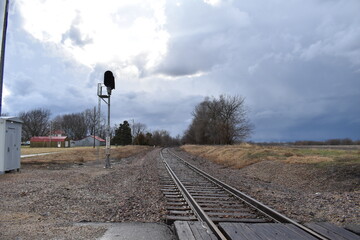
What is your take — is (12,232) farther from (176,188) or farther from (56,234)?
(176,188)

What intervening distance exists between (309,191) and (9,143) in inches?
541

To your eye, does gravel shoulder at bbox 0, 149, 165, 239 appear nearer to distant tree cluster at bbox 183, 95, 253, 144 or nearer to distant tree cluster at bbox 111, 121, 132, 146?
distant tree cluster at bbox 183, 95, 253, 144

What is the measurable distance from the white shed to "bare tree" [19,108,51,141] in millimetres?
119987

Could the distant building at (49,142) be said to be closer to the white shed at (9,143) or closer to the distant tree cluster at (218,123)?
the distant tree cluster at (218,123)

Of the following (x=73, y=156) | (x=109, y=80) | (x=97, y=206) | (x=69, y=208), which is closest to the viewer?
(x=69, y=208)

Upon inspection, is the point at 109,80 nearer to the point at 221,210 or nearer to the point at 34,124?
Result: the point at 221,210

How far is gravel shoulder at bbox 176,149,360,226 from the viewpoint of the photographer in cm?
750

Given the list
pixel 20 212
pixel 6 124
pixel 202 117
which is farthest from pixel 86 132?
pixel 20 212

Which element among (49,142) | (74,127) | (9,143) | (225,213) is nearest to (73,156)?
(9,143)

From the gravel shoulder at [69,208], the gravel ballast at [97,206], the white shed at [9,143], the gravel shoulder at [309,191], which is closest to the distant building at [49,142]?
the white shed at [9,143]

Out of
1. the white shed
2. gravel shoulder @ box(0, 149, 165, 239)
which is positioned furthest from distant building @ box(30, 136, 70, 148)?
gravel shoulder @ box(0, 149, 165, 239)

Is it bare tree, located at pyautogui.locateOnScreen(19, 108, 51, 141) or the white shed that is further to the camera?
bare tree, located at pyautogui.locateOnScreen(19, 108, 51, 141)

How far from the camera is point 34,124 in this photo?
127m

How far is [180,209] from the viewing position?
7949mm
